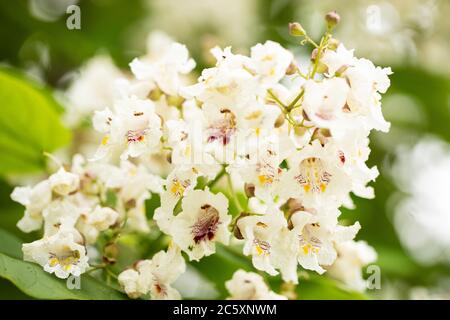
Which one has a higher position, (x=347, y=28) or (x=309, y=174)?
(x=347, y=28)

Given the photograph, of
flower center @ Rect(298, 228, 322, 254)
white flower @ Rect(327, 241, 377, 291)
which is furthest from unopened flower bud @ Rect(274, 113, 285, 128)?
white flower @ Rect(327, 241, 377, 291)

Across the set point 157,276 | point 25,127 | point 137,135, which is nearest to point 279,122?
point 137,135

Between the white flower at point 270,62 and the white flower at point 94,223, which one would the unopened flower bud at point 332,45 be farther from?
the white flower at point 94,223

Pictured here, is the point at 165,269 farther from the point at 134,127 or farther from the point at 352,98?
the point at 352,98

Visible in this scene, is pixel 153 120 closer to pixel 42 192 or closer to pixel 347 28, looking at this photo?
pixel 42 192

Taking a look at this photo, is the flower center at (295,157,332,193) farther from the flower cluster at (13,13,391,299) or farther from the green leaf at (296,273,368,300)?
the green leaf at (296,273,368,300)
